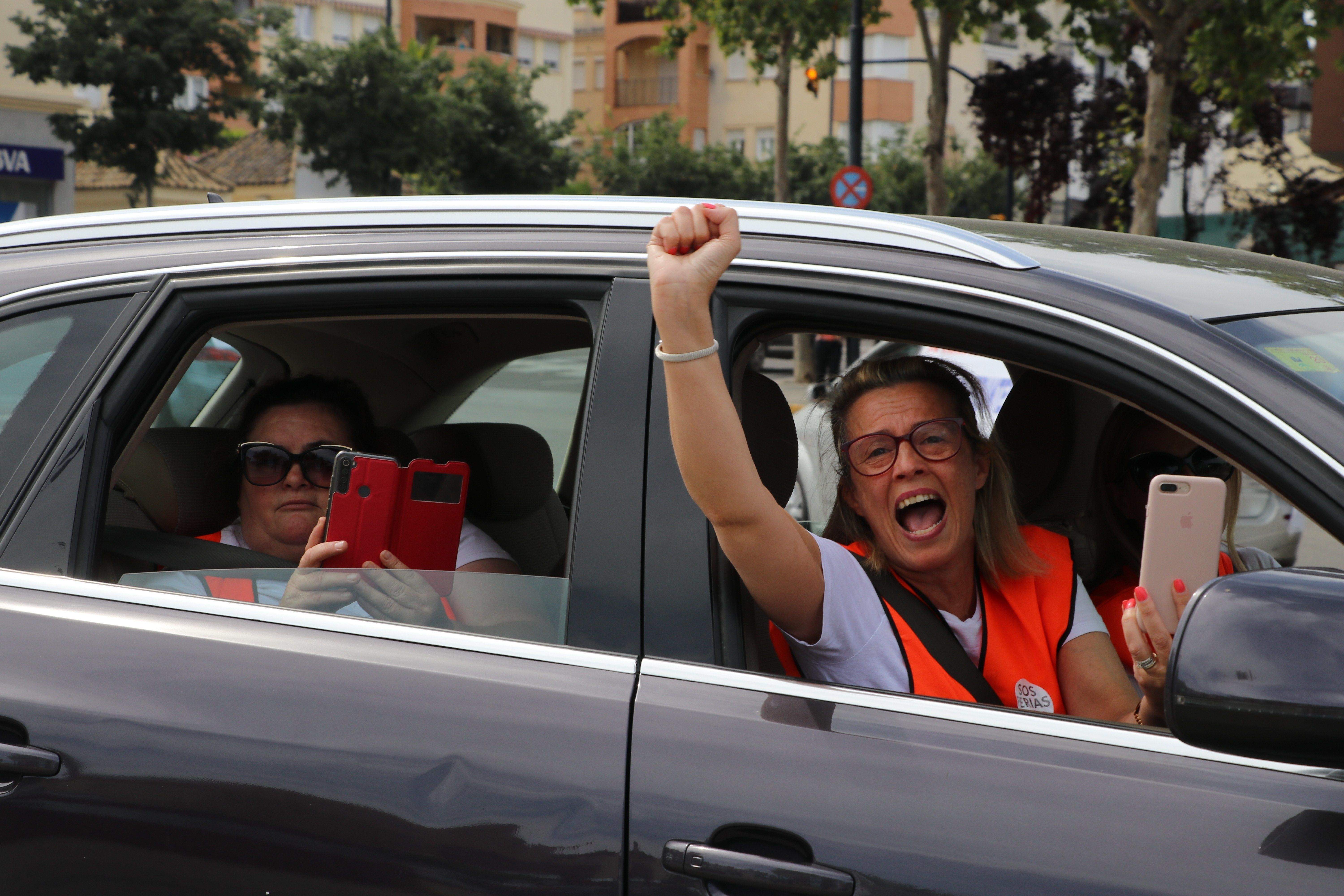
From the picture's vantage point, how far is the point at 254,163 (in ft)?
158

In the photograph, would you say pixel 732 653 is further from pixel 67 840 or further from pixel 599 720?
pixel 67 840

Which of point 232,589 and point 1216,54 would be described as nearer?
point 232,589

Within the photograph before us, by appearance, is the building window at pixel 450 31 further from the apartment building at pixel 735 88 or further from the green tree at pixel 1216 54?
the green tree at pixel 1216 54

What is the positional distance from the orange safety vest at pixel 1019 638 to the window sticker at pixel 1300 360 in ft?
2.09

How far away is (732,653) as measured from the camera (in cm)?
168

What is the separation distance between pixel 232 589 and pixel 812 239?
1.02 metres

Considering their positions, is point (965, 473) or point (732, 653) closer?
point (732, 653)

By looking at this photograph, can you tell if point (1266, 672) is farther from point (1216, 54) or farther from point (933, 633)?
point (1216, 54)

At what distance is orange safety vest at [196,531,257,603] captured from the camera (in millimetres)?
1887

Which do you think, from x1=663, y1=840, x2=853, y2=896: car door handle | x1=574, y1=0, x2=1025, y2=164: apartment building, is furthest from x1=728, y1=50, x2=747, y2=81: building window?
x1=663, y1=840, x2=853, y2=896: car door handle

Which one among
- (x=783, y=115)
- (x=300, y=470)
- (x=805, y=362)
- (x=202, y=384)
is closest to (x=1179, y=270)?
(x=300, y=470)

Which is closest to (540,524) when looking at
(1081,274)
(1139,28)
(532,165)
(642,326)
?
(642,326)

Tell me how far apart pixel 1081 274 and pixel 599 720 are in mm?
867

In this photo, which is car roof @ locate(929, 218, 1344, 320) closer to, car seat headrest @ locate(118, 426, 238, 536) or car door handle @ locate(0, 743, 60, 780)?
car door handle @ locate(0, 743, 60, 780)
